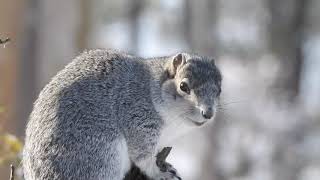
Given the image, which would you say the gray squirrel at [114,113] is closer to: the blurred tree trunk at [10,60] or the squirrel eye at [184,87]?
the squirrel eye at [184,87]

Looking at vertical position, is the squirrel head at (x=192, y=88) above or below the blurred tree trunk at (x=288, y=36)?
above

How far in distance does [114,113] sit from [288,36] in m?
13.9

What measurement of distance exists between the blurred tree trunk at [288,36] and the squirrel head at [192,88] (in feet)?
38.8

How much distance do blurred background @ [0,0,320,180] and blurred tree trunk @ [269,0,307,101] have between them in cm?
2

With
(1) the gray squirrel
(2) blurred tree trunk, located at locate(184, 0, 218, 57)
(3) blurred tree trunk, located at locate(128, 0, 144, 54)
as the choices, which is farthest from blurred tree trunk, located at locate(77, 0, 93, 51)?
(1) the gray squirrel

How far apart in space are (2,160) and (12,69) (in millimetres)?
7557

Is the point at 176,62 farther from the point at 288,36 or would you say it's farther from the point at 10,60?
the point at 288,36

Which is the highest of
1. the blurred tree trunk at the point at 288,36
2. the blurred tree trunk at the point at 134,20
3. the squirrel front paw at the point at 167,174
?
the squirrel front paw at the point at 167,174

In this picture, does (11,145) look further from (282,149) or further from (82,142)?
(282,149)

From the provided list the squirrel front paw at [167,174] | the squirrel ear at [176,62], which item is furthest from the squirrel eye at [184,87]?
the squirrel front paw at [167,174]

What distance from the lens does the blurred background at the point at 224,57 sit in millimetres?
12570

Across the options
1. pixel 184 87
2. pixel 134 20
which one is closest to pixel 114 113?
pixel 184 87

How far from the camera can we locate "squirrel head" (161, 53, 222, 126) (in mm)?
4707

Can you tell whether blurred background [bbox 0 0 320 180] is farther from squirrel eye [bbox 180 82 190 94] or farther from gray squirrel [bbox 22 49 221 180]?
squirrel eye [bbox 180 82 190 94]
